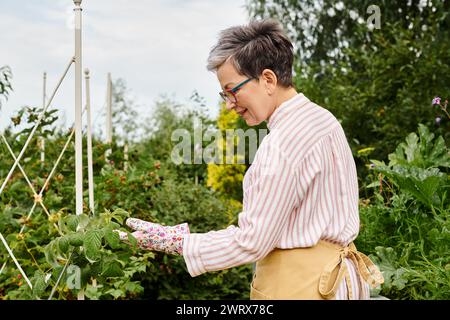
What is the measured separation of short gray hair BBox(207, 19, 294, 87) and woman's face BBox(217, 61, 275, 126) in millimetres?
14

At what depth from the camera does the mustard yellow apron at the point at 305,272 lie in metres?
1.55

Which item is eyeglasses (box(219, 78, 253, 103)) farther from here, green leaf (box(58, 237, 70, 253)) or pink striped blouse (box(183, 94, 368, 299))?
green leaf (box(58, 237, 70, 253))

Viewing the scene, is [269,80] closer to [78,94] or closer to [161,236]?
[161,236]

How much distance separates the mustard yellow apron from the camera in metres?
1.55

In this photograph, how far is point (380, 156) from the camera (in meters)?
6.41

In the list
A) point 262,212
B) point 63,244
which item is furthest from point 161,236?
point 63,244

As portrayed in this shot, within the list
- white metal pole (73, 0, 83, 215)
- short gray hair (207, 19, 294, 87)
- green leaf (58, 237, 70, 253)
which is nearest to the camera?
short gray hair (207, 19, 294, 87)

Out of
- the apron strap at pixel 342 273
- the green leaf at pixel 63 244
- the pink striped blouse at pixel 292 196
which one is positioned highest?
the pink striped blouse at pixel 292 196

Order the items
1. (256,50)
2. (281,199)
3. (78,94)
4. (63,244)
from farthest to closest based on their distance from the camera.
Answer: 1. (78,94)
2. (63,244)
3. (256,50)
4. (281,199)

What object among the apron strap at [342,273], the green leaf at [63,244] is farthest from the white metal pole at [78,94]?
the apron strap at [342,273]

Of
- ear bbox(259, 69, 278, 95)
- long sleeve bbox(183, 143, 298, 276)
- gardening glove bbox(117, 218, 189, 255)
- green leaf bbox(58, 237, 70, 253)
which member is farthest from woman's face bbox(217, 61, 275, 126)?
green leaf bbox(58, 237, 70, 253)

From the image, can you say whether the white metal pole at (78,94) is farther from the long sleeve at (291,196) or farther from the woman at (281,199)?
the long sleeve at (291,196)

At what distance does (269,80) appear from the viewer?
1596 mm

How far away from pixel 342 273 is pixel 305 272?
95mm
